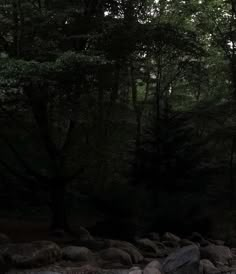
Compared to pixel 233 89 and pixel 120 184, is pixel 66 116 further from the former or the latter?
pixel 233 89

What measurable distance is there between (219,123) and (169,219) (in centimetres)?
632

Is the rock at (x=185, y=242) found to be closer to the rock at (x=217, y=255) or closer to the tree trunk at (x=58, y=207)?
the rock at (x=217, y=255)

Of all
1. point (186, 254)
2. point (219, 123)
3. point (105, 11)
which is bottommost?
point (186, 254)

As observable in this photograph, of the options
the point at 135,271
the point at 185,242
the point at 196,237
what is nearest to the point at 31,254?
the point at 135,271

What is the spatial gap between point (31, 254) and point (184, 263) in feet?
9.07

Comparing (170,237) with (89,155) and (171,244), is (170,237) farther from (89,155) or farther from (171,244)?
(89,155)

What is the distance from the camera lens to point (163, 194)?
15102 millimetres

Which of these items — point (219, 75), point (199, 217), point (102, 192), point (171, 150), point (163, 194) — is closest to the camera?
point (102, 192)

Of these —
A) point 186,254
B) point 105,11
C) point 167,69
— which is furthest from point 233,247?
point 167,69

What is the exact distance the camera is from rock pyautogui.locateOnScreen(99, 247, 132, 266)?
8877mm

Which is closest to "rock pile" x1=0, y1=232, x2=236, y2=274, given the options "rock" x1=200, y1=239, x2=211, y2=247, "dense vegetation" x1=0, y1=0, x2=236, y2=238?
"rock" x1=200, y1=239, x2=211, y2=247

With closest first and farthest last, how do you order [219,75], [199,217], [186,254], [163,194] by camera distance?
1. [186,254]
2. [199,217]
3. [163,194]
4. [219,75]

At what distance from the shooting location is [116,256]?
8977 millimetres

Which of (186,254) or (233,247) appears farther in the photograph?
(233,247)
